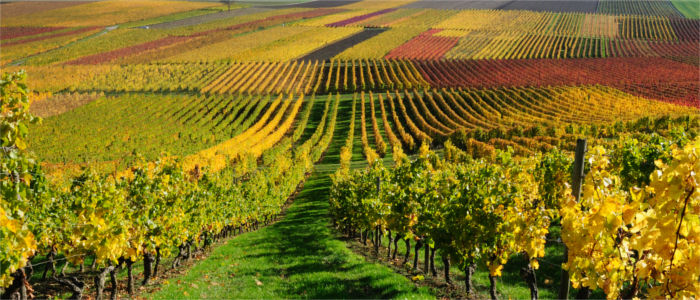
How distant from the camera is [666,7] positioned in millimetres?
177250

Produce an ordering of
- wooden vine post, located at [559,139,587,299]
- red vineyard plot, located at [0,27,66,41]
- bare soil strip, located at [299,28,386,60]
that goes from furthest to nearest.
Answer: red vineyard plot, located at [0,27,66,41], bare soil strip, located at [299,28,386,60], wooden vine post, located at [559,139,587,299]

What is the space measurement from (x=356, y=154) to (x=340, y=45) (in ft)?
290

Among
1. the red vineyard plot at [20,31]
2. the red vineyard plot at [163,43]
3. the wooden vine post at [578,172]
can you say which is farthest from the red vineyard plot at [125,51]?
the wooden vine post at [578,172]

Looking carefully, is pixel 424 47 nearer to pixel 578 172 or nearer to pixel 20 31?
pixel 578 172

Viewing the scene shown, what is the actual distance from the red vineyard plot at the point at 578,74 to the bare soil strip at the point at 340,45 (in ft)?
102

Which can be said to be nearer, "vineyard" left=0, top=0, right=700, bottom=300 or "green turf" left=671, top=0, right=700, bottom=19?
"vineyard" left=0, top=0, right=700, bottom=300

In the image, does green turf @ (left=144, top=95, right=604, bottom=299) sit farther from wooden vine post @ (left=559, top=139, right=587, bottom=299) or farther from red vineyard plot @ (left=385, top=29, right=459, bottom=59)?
red vineyard plot @ (left=385, top=29, right=459, bottom=59)

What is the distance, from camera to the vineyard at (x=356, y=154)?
7.62m

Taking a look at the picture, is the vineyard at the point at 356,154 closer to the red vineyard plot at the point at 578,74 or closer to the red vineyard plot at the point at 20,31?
the red vineyard plot at the point at 578,74

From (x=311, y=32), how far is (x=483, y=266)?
548 feet

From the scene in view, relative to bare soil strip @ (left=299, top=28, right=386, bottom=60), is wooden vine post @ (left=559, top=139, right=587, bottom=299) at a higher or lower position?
lower

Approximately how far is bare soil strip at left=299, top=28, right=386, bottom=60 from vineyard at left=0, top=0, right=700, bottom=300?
3.66 feet

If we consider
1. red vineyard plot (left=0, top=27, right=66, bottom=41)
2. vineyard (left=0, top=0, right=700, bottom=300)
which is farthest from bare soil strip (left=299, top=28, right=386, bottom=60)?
red vineyard plot (left=0, top=27, right=66, bottom=41)

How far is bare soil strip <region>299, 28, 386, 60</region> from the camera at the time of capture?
135 metres
